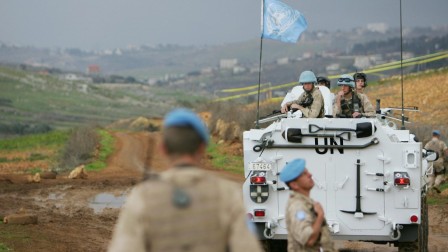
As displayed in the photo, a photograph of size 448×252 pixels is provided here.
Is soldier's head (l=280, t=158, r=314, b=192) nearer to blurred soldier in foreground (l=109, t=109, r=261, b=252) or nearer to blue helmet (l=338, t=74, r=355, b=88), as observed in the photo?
blurred soldier in foreground (l=109, t=109, r=261, b=252)

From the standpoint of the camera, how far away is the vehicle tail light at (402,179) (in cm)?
A: 1388

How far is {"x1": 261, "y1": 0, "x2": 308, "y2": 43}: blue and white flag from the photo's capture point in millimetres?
18153

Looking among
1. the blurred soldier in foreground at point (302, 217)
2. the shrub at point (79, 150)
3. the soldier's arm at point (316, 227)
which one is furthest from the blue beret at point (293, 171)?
the shrub at point (79, 150)

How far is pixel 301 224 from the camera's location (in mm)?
8961

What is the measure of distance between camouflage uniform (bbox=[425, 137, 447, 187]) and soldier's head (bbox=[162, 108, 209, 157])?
18970mm

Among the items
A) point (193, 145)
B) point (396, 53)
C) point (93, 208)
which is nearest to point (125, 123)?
point (93, 208)

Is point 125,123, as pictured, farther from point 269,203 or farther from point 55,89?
point 55,89

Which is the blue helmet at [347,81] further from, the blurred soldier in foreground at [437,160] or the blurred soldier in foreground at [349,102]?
the blurred soldier in foreground at [437,160]

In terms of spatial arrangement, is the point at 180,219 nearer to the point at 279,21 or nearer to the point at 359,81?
the point at 359,81

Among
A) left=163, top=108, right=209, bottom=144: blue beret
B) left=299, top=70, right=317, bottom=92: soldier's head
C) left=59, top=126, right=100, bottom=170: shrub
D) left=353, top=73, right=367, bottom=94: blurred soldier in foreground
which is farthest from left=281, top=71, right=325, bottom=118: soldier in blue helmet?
left=59, top=126, right=100, bottom=170: shrub

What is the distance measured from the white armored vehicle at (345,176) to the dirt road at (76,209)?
4.70 feet

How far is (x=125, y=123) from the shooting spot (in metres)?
65.7

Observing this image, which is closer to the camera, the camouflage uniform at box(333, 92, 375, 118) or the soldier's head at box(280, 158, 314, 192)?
the soldier's head at box(280, 158, 314, 192)

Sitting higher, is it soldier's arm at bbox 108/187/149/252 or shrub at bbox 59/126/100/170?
shrub at bbox 59/126/100/170
